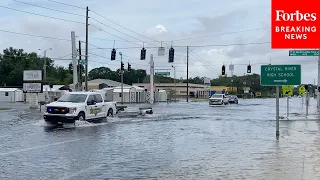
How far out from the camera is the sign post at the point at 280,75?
675 inches

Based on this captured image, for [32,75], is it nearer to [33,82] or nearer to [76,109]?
[33,82]

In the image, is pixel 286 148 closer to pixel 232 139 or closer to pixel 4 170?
pixel 232 139

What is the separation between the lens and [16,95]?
79125mm

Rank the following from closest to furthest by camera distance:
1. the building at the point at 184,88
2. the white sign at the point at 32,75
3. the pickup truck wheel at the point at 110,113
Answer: the pickup truck wheel at the point at 110,113
the white sign at the point at 32,75
the building at the point at 184,88

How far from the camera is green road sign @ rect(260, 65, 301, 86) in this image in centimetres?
1714

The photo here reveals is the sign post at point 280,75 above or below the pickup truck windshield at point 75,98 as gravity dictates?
above

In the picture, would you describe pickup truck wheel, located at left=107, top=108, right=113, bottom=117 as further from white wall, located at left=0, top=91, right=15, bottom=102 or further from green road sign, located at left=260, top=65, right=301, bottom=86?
white wall, located at left=0, top=91, right=15, bottom=102

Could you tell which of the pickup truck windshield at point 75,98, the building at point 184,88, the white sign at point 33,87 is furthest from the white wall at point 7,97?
the building at point 184,88

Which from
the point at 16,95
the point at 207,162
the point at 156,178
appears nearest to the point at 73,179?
the point at 156,178

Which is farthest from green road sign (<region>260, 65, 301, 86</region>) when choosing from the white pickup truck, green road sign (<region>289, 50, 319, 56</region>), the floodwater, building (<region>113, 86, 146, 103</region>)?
building (<region>113, 86, 146, 103</region>)

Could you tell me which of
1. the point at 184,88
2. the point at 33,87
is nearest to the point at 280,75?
the point at 33,87

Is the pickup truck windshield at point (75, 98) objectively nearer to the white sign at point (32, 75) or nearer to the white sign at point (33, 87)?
the white sign at point (33, 87)

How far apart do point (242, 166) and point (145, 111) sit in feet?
75.5

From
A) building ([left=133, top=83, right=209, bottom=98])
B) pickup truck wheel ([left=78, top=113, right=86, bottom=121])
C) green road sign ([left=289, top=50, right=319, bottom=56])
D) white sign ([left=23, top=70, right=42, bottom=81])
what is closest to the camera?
pickup truck wheel ([left=78, top=113, right=86, bottom=121])
